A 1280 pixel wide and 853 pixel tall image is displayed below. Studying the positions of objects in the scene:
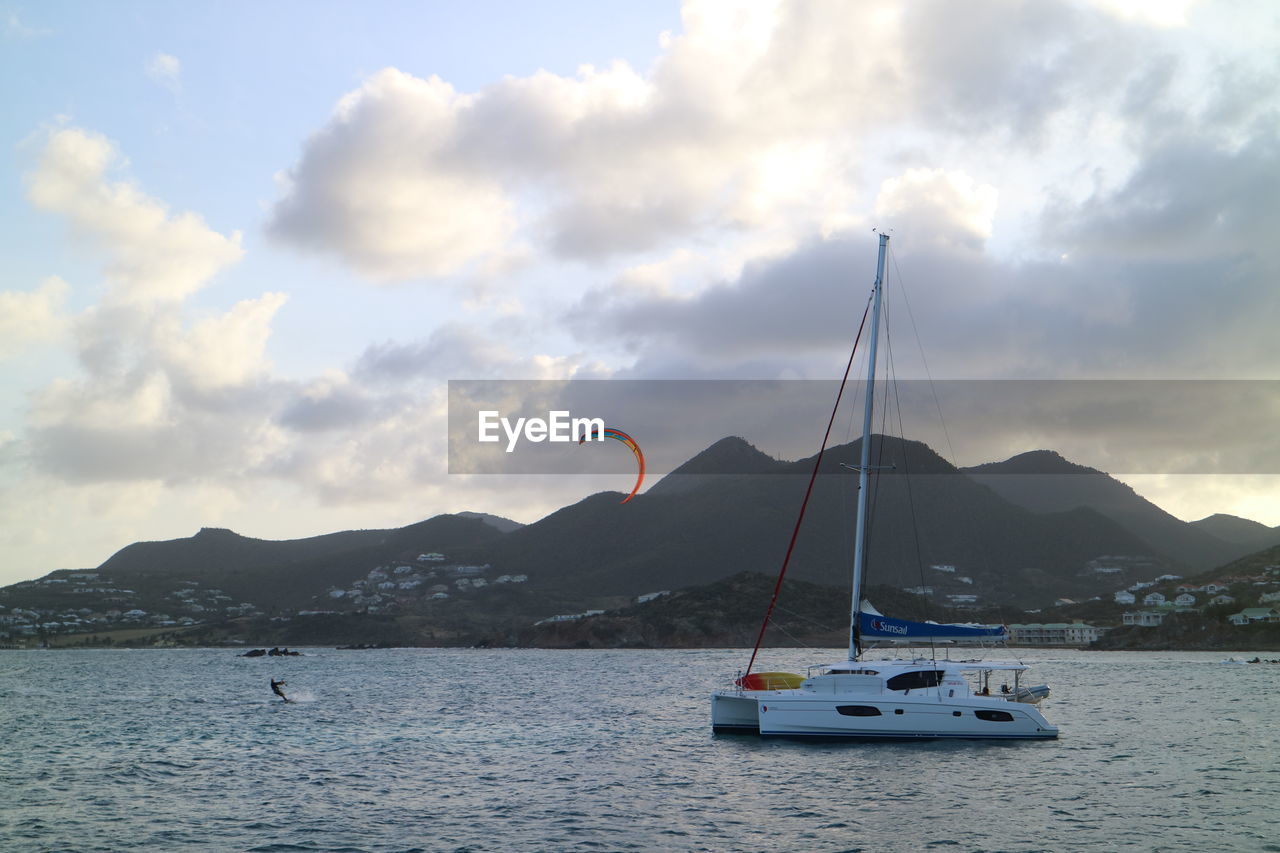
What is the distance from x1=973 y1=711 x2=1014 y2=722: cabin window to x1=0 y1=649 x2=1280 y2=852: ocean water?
3.98ft

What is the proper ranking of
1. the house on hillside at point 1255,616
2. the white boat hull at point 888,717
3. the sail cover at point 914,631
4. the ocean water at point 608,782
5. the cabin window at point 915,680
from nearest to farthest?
the ocean water at point 608,782 → the white boat hull at point 888,717 → the cabin window at point 915,680 → the sail cover at point 914,631 → the house on hillside at point 1255,616

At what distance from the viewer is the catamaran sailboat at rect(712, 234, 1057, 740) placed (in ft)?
147

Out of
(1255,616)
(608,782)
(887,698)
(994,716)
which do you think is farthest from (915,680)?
(1255,616)

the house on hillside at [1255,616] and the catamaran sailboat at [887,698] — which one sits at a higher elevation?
the catamaran sailboat at [887,698]

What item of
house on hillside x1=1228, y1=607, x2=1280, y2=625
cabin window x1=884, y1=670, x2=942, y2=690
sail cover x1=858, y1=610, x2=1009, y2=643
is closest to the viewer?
cabin window x1=884, y1=670, x2=942, y2=690

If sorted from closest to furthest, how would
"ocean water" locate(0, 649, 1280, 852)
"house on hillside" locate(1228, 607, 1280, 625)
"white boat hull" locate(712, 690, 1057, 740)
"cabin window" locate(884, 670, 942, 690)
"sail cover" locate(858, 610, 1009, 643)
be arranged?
"ocean water" locate(0, 649, 1280, 852)
"white boat hull" locate(712, 690, 1057, 740)
"cabin window" locate(884, 670, 942, 690)
"sail cover" locate(858, 610, 1009, 643)
"house on hillside" locate(1228, 607, 1280, 625)

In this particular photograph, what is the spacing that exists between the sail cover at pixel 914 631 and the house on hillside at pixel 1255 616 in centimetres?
14249

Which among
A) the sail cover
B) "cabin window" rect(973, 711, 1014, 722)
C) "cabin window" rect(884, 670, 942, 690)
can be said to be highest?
the sail cover

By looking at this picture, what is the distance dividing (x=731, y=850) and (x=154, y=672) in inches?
4976

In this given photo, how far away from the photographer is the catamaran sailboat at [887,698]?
44844mm

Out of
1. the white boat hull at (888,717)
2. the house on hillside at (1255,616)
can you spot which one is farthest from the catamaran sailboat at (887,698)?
the house on hillside at (1255,616)

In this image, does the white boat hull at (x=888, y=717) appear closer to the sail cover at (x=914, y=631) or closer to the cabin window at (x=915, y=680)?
the cabin window at (x=915, y=680)

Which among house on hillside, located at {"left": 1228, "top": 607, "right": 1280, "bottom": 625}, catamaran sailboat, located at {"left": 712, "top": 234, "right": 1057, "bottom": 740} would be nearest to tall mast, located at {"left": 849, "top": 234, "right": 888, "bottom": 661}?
catamaran sailboat, located at {"left": 712, "top": 234, "right": 1057, "bottom": 740}

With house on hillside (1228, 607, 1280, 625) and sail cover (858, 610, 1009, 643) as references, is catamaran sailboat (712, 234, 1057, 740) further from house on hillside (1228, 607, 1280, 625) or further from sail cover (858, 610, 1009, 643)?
house on hillside (1228, 607, 1280, 625)
